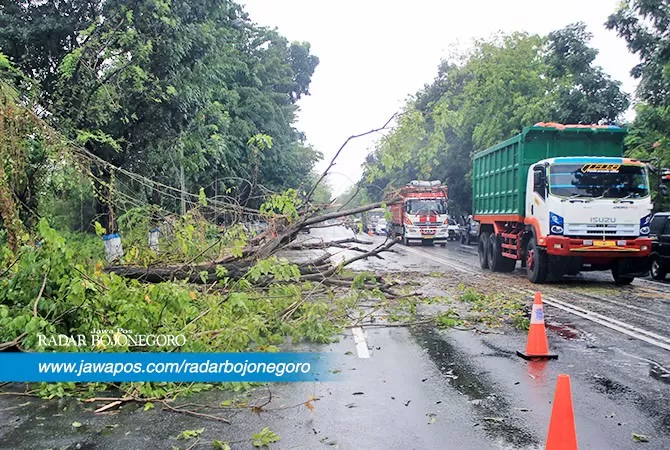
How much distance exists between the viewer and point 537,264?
1484 cm

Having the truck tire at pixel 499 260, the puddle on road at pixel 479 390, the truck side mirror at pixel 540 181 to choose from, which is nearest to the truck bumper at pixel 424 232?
the truck tire at pixel 499 260

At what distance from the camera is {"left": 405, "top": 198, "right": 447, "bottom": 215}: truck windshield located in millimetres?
32812

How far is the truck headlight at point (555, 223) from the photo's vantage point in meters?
13.8

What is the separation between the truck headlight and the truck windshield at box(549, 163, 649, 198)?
511 mm

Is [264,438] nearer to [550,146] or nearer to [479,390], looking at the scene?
[479,390]

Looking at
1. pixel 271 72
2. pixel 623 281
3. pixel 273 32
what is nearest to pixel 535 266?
pixel 623 281

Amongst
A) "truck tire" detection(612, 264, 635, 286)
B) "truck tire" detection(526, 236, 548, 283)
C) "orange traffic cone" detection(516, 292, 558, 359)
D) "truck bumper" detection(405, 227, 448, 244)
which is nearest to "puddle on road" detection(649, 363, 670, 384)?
"orange traffic cone" detection(516, 292, 558, 359)

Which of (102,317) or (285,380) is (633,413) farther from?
(102,317)

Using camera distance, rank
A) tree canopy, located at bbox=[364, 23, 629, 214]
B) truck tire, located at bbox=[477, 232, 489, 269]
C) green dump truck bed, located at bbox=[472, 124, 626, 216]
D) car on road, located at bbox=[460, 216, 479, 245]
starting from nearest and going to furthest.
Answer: tree canopy, located at bbox=[364, 23, 629, 214]
green dump truck bed, located at bbox=[472, 124, 626, 216]
truck tire, located at bbox=[477, 232, 489, 269]
car on road, located at bbox=[460, 216, 479, 245]

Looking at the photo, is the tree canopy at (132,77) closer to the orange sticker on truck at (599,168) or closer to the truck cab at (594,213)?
the truck cab at (594,213)

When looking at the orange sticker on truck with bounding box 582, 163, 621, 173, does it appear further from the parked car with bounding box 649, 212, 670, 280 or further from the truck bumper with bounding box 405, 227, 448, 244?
the truck bumper with bounding box 405, 227, 448, 244

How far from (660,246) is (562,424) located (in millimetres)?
14659

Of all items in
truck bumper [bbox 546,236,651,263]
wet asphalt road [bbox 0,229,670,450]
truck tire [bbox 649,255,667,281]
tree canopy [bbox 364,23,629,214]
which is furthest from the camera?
truck tire [bbox 649,255,667,281]

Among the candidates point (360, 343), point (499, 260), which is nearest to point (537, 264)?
point (499, 260)
